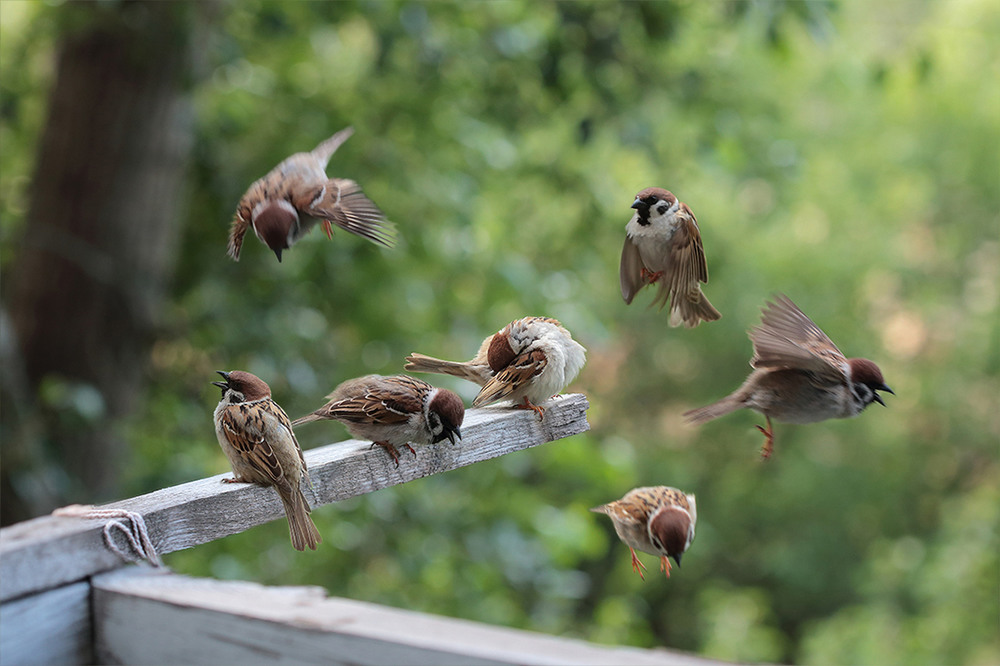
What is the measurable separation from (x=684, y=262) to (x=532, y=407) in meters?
0.35

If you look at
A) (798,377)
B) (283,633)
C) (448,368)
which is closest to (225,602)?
(283,633)

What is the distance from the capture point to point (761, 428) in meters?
1.25

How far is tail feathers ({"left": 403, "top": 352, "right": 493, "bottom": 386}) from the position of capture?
1718 mm

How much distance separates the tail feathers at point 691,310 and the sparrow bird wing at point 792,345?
0.21 m

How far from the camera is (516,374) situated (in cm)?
157

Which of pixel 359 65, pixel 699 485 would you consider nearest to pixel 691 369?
pixel 699 485

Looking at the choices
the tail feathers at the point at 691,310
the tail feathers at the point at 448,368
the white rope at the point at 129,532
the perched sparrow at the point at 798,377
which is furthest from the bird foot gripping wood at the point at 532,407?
the white rope at the point at 129,532

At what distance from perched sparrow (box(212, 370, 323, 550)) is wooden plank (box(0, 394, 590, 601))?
42 millimetres

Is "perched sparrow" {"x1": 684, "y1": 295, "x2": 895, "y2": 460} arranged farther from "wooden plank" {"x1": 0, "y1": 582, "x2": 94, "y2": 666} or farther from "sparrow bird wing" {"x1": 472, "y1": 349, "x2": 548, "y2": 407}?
"wooden plank" {"x1": 0, "y1": 582, "x2": 94, "y2": 666}

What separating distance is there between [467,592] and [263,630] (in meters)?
3.17

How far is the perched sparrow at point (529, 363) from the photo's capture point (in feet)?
5.14

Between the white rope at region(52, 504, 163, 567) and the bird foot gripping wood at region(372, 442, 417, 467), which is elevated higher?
the bird foot gripping wood at region(372, 442, 417, 467)

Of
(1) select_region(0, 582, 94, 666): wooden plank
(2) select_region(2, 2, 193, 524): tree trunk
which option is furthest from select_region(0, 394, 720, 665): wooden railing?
(2) select_region(2, 2, 193, 524): tree trunk

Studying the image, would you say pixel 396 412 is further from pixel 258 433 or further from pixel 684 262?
pixel 684 262
